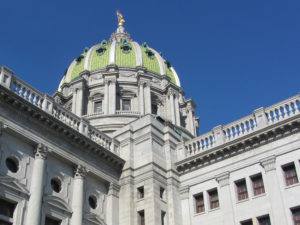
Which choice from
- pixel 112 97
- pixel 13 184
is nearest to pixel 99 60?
pixel 112 97

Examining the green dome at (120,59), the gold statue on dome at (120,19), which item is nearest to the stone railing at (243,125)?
the green dome at (120,59)

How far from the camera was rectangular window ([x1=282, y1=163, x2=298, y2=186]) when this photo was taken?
83.7ft

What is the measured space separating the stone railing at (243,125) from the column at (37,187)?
10.5 meters

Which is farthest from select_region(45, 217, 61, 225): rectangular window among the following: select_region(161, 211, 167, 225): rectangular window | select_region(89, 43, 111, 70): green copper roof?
select_region(89, 43, 111, 70): green copper roof

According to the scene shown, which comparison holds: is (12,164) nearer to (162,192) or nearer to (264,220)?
(162,192)

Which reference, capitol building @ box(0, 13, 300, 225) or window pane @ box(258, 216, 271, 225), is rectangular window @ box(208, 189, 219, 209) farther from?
window pane @ box(258, 216, 271, 225)

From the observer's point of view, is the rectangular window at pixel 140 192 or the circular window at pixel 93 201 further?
the rectangular window at pixel 140 192

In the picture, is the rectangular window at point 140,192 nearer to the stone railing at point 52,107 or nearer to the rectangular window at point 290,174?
the stone railing at point 52,107

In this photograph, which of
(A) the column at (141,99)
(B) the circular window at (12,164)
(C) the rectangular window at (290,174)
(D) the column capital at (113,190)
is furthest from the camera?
(A) the column at (141,99)

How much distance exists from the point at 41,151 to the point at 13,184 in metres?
2.74

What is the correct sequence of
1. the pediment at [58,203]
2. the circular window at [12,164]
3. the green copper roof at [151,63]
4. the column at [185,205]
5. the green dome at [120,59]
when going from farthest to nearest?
the green copper roof at [151,63]
the green dome at [120,59]
the column at [185,205]
the pediment at [58,203]
the circular window at [12,164]

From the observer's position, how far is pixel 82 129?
28.1 m

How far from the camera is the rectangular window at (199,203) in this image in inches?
1129

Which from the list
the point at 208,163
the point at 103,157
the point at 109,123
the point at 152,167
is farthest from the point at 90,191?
the point at 109,123
